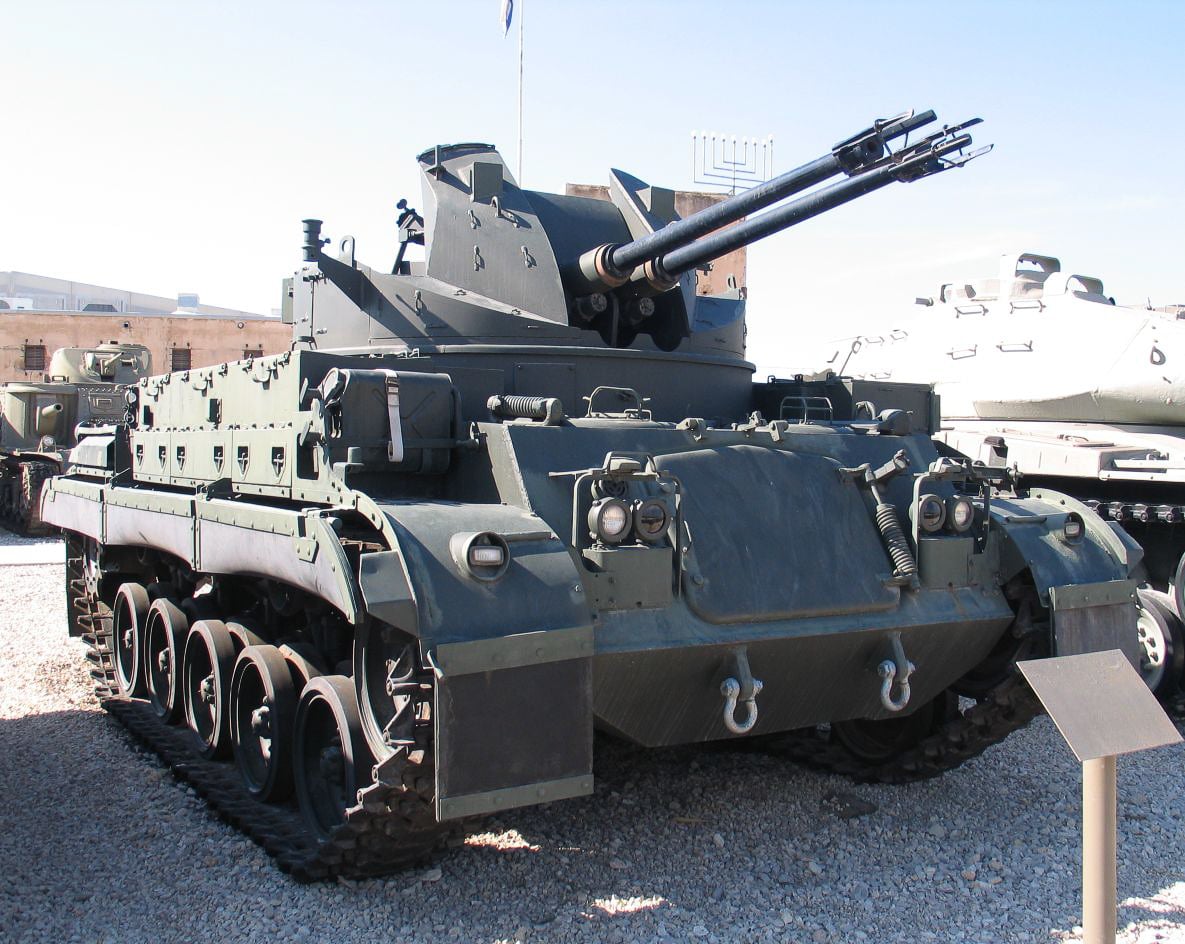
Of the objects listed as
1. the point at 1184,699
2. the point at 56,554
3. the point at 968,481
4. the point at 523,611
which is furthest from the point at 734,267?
the point at 523,611

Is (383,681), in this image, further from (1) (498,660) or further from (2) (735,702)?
(2) (735,702)

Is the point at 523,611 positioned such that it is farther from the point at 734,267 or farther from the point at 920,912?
the point at 734,267

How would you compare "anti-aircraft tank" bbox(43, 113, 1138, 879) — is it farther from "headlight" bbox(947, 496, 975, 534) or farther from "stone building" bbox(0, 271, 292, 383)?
"stone building" bbox(0, 271, 292, 383)

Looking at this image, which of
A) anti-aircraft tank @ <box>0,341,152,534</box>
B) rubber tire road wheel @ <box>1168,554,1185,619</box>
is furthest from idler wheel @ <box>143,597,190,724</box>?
anti-aircraft tank @ <box>0,341,152,534</box>

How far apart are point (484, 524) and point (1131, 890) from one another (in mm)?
3309

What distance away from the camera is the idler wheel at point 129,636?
8.29 m

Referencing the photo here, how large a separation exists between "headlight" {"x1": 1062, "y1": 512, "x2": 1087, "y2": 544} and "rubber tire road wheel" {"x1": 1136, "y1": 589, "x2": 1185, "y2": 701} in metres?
3.56

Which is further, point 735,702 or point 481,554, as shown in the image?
point 735,702

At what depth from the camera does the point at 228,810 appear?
5957 millimetres

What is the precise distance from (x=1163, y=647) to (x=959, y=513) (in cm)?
435

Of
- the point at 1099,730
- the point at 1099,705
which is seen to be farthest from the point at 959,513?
the point at 1099,730

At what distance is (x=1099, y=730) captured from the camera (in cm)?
359

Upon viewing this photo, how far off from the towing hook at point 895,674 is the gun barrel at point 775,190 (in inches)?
88.9

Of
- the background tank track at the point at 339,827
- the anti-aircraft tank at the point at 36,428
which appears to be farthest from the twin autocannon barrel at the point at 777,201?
the anti-aircraft tank at the point at 36,428
